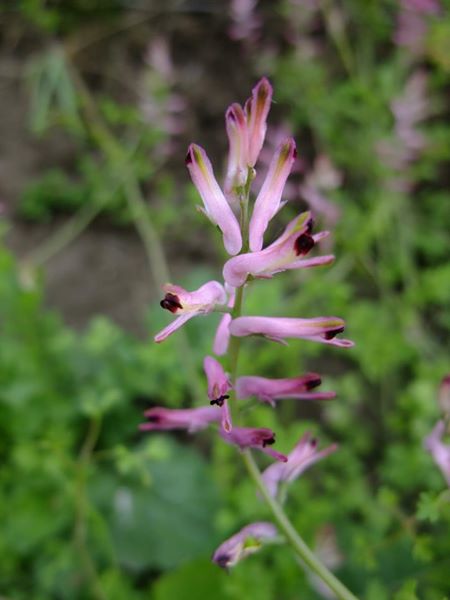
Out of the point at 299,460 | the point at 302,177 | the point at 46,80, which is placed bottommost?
the point at 302,177

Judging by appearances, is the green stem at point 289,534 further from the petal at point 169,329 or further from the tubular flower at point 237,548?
the petal at point 169,329

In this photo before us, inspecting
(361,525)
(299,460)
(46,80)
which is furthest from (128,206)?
(299,460)

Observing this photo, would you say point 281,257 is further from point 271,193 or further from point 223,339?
point 223,339

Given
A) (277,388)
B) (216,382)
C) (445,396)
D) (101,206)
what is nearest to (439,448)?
(445,396)

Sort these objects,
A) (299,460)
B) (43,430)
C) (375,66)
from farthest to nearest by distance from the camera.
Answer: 1. (375,66)
2. (43,430)
3. (299,460)

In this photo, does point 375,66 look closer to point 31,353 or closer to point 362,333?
point 362,333
